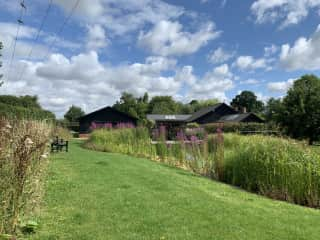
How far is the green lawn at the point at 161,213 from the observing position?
9.57ft

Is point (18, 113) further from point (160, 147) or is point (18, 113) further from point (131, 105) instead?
point (131, 105)

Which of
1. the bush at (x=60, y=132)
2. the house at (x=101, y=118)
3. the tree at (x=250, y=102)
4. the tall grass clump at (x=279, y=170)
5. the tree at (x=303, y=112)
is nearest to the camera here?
the tall grass clump at (x=279, y=170)

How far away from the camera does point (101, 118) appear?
96.8ft

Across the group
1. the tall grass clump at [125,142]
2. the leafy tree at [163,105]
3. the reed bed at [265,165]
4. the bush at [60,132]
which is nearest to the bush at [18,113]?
the bush at [60,132]

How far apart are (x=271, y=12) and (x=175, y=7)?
4567mm

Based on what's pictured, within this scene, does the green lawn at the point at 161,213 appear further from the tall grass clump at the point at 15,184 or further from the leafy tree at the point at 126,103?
the leafy tree at the point at 126,103

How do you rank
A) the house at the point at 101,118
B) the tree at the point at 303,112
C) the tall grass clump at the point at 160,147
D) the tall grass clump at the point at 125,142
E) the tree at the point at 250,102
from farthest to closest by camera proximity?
the tree at the point at 250,102
the house at the point at 101,118
the tree at the point at 303,112
the tall grass clump at the point at 125,142
the tall grass clump at the point at 160,147

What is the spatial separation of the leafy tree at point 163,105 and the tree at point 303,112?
35981 millimetres

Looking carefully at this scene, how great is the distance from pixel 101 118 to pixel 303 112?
20.1 m

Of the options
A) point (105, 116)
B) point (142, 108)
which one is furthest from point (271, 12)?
point (142, 108)

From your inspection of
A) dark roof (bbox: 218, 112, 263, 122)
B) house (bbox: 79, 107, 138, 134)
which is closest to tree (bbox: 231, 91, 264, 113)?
dark roof (bbox: 218, 112, 263, 122)

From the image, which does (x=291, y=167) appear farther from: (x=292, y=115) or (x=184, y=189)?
(x=292, y=115)

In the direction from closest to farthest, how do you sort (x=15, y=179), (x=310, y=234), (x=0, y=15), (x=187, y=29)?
(x=15, y=179), (x=310, y=234), (x=0, y=15), (x=187, y=29)

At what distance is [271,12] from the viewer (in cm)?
1054
